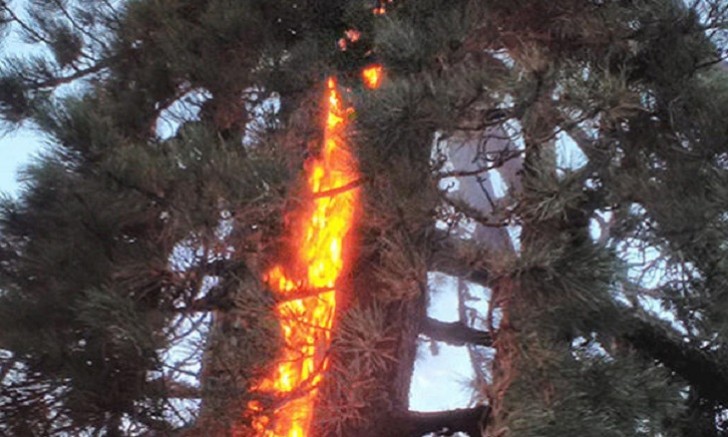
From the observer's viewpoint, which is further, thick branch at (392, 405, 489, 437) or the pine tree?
thick branch at (392, 405, 489, 437)

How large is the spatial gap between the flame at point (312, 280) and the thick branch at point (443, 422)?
0.12m

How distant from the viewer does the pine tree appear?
0.85 meters

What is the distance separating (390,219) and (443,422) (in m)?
0.28

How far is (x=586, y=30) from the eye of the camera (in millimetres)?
1043

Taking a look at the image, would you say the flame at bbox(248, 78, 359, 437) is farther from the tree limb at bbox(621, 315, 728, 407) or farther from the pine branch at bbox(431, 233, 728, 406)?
the tree limb at bbox(621, 315, 728, 407)

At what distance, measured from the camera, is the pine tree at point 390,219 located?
0.85 meters

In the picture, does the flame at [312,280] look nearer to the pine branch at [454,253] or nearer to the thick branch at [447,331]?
the pine branch at [454,253]

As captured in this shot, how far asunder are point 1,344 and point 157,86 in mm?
363

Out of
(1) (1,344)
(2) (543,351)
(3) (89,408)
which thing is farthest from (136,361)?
(2) (543,351)

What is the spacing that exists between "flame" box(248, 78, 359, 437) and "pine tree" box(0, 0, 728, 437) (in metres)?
0.02

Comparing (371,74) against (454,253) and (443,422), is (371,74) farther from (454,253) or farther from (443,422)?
(443,422)

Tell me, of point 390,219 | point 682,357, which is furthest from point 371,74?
point 682,357

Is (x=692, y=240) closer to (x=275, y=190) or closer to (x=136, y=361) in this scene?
(x=275, y=190)

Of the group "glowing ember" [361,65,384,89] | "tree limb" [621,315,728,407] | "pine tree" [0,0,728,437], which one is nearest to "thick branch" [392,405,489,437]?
"pine tree" [0,0,728,437]
